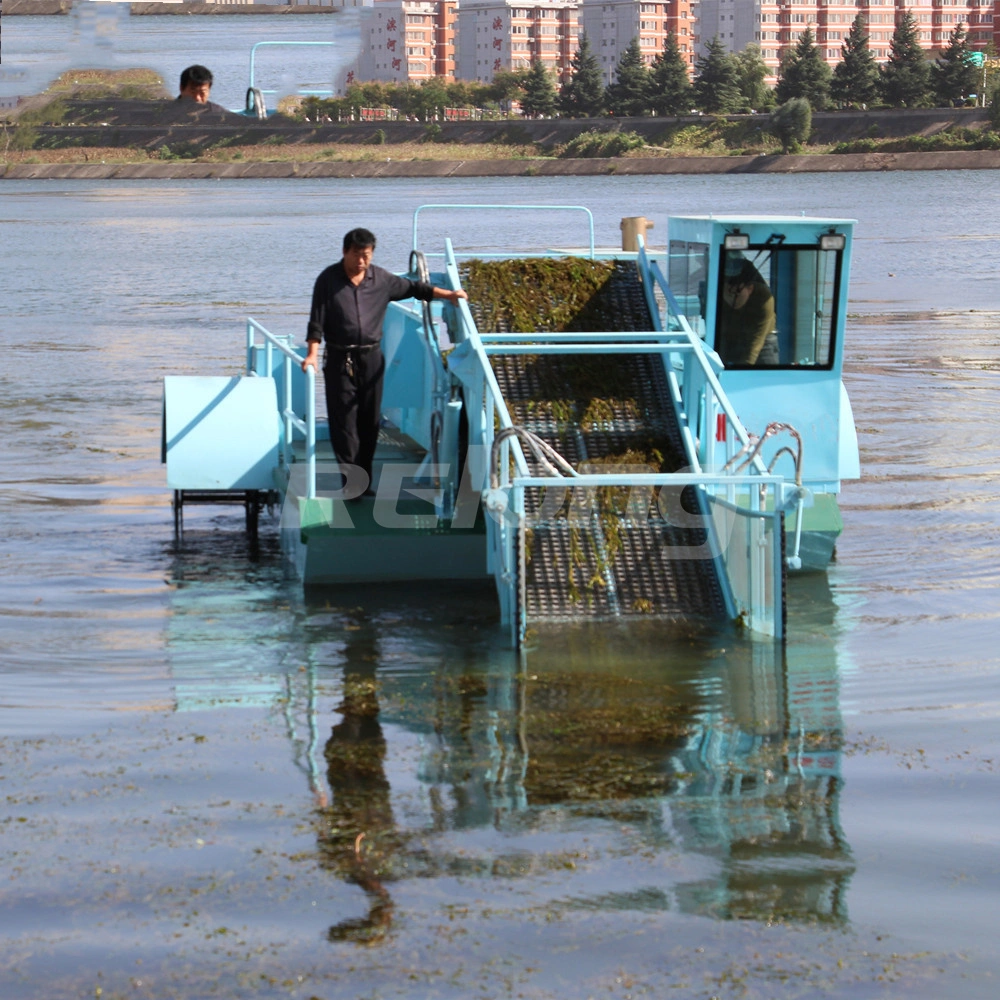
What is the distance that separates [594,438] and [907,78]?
135 meters

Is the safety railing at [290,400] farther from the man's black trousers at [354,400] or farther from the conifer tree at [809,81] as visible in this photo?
the conifer tree at [809,81]

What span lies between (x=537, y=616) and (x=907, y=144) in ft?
413

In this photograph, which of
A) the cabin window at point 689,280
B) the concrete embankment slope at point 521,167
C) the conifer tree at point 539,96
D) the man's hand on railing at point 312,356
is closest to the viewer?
the man's hand on railing at point 312,356

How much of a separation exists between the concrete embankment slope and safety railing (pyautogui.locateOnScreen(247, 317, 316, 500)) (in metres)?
115

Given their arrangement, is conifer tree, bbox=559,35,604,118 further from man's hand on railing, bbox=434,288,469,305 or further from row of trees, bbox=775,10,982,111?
man's hand on railing, bbox=434,288,469,305

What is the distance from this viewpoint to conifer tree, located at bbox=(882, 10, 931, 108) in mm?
136875

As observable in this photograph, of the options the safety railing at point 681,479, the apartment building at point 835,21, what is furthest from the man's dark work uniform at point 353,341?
the apartment building at point 835,21

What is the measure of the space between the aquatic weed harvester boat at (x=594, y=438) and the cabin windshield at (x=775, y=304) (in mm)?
13

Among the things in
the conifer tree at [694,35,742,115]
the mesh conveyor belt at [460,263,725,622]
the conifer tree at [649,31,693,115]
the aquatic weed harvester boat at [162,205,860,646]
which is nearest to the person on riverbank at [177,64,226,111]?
the aquatic weed harvester boat at [162,205,860,646]

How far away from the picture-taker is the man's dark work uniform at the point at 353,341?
1004 centimetres

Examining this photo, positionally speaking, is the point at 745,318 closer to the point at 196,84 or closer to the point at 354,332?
the point at 354,332

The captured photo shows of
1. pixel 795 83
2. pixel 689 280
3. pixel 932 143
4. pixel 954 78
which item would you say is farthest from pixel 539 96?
pixel 689 280

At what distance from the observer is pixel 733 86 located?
143 metres

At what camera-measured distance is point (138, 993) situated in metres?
4.92
